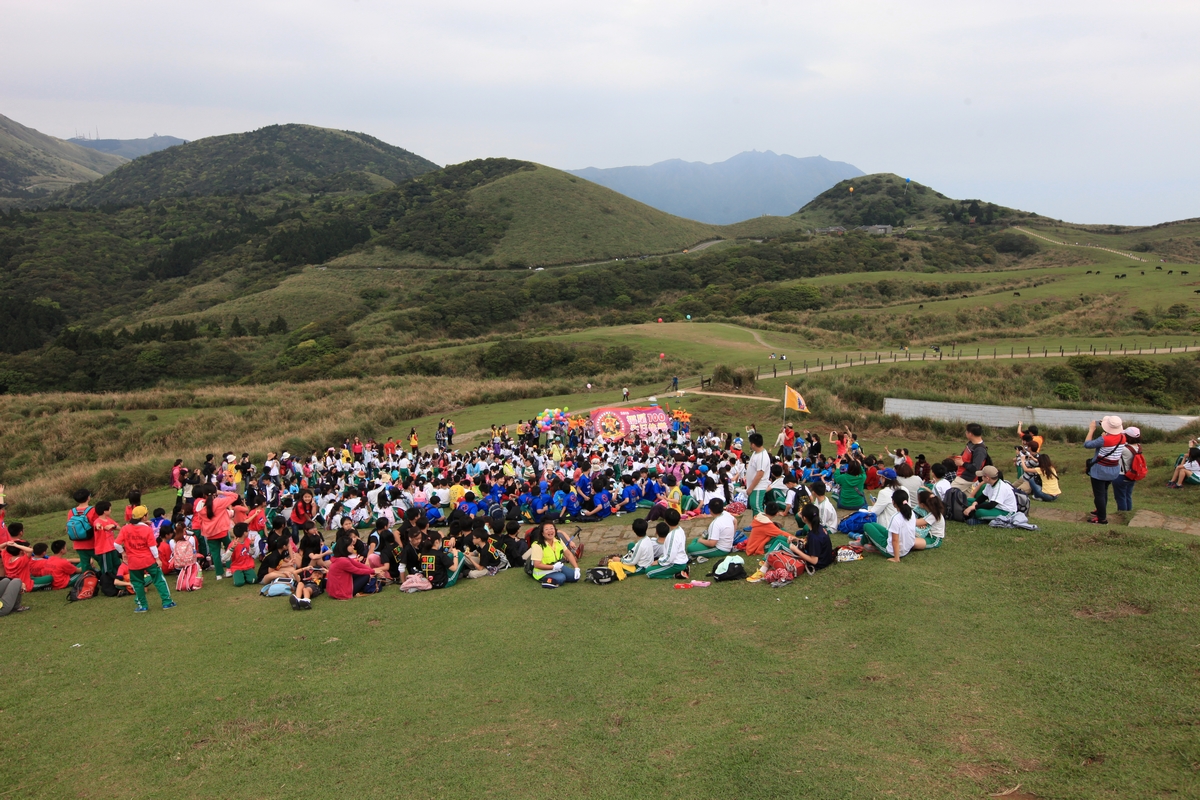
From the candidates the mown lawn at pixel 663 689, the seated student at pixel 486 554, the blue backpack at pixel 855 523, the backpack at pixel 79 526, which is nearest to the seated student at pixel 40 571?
the backpack at pixel 79 526

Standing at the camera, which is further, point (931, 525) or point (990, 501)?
point (990, 501)

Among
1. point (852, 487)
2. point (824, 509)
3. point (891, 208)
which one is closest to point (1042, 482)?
point (852, 487)

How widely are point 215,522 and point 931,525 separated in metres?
10.0

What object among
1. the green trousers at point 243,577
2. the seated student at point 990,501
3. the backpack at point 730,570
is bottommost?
the green trousers at point 243,577

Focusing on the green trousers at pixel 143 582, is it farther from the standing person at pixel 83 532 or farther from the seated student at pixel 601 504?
the seated student at pixel 601 504

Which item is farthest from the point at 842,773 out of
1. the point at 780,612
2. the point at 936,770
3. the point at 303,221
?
the point at 303,221

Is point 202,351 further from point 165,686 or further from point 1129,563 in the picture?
point 1129,563

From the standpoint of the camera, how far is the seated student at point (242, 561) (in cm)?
962

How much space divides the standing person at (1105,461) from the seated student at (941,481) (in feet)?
5.99

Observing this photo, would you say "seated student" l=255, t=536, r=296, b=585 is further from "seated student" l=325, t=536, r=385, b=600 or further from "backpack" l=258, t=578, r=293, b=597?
"seated student" l=325, t=536, r=385, b=600

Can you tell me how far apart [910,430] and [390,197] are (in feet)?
346

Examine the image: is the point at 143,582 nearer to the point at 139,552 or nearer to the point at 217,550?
the point at 139,552

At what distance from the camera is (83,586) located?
911 centimetres

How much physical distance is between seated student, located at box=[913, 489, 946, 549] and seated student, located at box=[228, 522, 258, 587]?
9.32 metres
